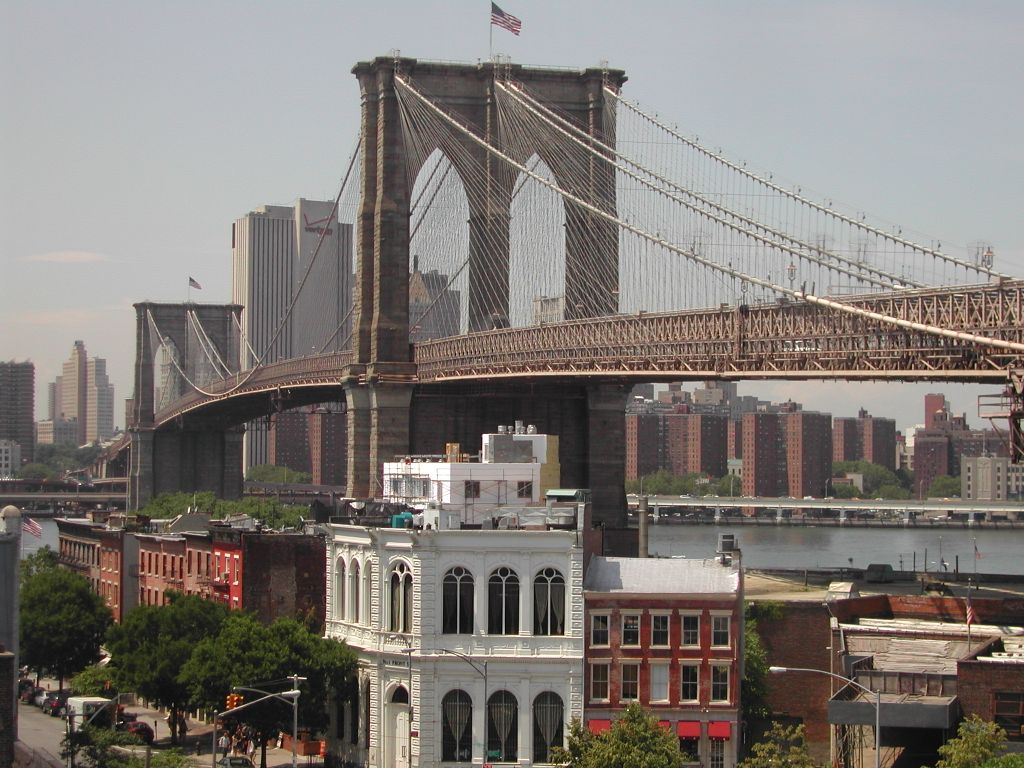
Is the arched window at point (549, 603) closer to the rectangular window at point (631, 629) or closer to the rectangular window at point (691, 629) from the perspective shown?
the rectangular window at point (631, 629)

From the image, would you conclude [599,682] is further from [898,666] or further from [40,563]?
[40,563]

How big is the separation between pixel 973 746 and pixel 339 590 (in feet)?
58.1

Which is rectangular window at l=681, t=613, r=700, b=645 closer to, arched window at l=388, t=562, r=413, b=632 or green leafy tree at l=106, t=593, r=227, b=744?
arched window at l=388, t=562, r=413, b=632

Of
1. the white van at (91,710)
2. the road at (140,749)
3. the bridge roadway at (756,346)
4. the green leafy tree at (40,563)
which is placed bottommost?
the road at (140,749)

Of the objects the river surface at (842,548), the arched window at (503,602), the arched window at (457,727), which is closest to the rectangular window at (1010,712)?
the arched window at (503,602)

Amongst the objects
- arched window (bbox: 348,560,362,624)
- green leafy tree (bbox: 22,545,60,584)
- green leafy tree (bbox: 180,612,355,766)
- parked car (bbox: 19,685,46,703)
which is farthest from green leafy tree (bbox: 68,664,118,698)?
green leafy tree (bbox: 22,545,60,584)

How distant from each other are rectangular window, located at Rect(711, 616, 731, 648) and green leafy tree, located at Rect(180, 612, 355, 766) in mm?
8058

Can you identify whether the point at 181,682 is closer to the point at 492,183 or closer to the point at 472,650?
the point at 472,650

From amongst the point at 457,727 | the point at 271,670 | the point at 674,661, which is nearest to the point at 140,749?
the point at 271,670

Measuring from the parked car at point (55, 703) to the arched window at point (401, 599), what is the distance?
15318mm

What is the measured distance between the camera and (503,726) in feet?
150

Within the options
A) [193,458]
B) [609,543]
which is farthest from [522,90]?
[193,458]

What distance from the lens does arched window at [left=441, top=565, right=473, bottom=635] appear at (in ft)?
152

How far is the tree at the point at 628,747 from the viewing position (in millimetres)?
41125
